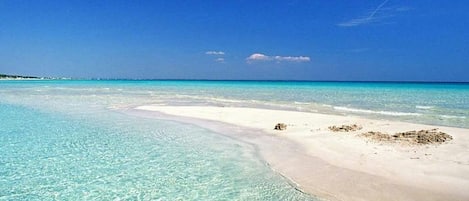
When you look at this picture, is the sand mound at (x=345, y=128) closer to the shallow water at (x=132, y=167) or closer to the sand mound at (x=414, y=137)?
the sand mound at (x=414, y=137)

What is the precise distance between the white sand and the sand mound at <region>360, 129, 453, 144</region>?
334 millimetres

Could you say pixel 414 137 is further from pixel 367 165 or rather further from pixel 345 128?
pixel 367 165

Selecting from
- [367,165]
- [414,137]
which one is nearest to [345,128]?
[414,137]

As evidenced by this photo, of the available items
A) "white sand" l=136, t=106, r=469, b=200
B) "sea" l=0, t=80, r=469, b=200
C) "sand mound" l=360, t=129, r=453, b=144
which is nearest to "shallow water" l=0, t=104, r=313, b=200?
"sea" l=0, t=80, r=469, b=200

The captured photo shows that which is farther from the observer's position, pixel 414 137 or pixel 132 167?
pixel 414 137

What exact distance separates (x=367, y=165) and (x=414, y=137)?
3.56 metres

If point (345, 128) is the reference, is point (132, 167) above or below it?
below

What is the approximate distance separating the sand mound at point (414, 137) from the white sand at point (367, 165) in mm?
334

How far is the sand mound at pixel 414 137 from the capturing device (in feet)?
31.8

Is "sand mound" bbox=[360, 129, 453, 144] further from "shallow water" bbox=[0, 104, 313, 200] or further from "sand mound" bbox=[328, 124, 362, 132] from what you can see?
"shallow water" bbox=[0, 104, 313, 200]

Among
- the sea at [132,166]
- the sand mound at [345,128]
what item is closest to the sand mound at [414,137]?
the sand mound at [345,128]

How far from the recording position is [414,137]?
1011 centimetres

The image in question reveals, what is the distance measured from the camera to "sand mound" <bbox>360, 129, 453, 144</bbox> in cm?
969

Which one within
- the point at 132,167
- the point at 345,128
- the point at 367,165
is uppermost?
the point at 345,128
